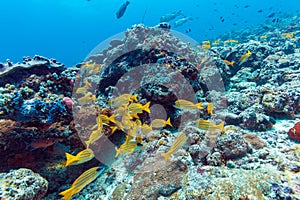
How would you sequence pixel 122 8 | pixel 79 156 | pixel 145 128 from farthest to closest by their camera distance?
pixel 122 8 < pixel 145 128 < pixel 79 156

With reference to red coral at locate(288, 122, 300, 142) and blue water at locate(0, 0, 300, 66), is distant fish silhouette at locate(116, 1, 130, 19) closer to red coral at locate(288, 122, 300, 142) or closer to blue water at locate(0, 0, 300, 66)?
red coral at locate(288, 122, 300, 142)

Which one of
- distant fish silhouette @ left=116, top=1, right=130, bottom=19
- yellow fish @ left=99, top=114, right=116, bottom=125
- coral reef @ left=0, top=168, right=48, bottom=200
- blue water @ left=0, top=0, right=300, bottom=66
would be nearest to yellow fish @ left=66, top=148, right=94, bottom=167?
coral reef @ left=0, top=168, right=48, bottom=200

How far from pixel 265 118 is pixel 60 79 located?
4.91 m

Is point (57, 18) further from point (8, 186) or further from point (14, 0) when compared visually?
point (8, 186)

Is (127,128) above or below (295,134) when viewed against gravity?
above

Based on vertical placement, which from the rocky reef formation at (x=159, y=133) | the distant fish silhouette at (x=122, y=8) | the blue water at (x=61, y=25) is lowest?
the rocky reef formation at (x=159, y=133)

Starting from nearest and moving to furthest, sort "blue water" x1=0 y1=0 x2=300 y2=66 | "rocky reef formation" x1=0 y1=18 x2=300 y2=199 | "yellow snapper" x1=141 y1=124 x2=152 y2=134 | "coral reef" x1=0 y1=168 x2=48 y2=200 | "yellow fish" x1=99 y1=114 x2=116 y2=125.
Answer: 1. "coral reef" x1=0 y1=168 x2=48 y2=200
2. "rocky reef formation" x1=0 y1=18 x2=300 y2=199
3. "yellow fish" x1=99 y1=114 x2=116 y2=125
4. "yellow snapper" x1=141 y1=124 x2=152 y2=134
5. "blue water" x1=0 y1=0 x2=300 y2=66

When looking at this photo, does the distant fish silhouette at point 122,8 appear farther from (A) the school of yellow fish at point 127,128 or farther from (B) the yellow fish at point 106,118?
(B) the yellow fish at point 106,118

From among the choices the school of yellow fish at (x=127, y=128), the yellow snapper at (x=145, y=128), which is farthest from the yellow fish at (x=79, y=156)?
the yellow snapper at (x=145, y=128)

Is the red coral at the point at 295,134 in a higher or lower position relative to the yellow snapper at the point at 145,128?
lower

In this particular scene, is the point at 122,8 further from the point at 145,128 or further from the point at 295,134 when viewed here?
the point at 295,134

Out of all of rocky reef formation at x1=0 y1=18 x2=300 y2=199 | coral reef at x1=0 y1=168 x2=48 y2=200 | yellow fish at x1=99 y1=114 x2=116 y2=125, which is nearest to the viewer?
coral reef at x1=0 y1=168 x2=48 y2=200

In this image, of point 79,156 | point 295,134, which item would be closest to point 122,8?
point 79,156

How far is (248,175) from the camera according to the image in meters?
2.67
